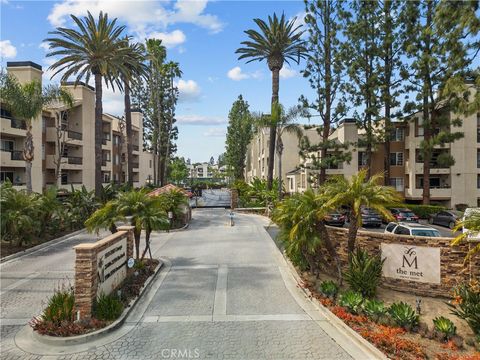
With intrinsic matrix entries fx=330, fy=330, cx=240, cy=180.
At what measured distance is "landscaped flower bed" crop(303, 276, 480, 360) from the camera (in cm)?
718

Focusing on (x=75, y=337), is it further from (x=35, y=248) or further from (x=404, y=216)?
(x=404, y=216)

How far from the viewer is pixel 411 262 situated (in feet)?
35.4

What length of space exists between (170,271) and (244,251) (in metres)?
4.76

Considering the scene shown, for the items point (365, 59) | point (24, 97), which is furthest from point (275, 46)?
point (24, 97)

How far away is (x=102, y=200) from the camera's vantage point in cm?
2752

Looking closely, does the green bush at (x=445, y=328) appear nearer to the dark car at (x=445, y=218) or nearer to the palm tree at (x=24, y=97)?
the dark car at (x=445, y=218)

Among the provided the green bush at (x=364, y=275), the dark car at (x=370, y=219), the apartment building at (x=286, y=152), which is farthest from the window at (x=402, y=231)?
the apartment building at (x=286, y=152)

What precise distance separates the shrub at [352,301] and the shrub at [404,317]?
0.87m

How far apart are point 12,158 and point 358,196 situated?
2954 centimetres

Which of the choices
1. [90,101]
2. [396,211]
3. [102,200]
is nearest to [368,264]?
[396,211]

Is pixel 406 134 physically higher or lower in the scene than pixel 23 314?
higher

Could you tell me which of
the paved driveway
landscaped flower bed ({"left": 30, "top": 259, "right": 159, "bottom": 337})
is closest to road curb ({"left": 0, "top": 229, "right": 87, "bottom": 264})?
the paved driveway

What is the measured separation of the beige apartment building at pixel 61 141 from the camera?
94.7 feet

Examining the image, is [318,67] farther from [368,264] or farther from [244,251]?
[368,264]
